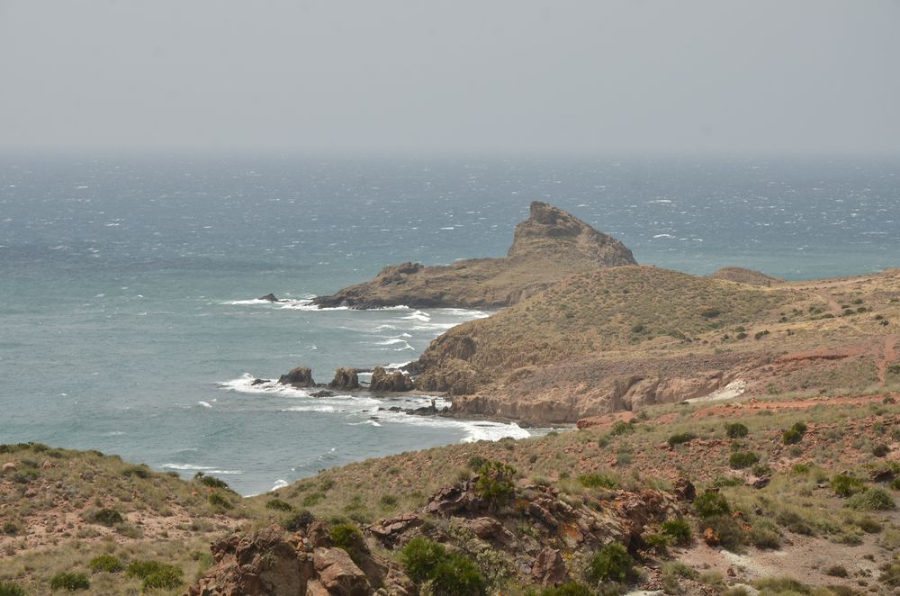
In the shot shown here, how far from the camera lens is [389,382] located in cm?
8225

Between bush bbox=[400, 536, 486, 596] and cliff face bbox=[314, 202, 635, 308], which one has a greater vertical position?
bush bbox=[400, 536, 486, 596]

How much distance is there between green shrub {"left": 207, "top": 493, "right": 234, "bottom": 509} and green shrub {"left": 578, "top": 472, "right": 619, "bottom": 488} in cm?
1208

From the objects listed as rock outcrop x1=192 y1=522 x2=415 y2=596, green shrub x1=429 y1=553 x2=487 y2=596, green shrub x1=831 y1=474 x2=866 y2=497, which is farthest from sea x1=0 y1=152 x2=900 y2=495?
rock outcrop x1=192 y1=522 x2=415 y2=596

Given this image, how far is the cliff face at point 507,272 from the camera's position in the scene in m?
120

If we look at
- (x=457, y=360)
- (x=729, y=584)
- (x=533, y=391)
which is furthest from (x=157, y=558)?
(x=457, y=360)

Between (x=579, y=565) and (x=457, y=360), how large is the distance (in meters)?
62.0

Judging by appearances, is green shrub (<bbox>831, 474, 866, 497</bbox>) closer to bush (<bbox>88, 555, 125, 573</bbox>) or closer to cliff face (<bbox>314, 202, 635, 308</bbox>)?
bush (<bbox>88, 555, 125, 573</bbox>)

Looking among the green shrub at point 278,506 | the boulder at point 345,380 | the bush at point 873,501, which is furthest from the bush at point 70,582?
the boulder at point 345,380

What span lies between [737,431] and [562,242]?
9447 centimetres

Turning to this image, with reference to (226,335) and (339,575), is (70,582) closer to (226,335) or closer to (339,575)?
(339,575)

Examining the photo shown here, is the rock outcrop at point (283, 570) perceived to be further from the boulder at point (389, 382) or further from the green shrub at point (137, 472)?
the boulder at point (389, 382)

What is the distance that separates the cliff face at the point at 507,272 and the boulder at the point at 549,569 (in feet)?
297

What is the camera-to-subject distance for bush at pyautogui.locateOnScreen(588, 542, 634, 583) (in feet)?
76.7

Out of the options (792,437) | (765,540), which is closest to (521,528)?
(765,540)
